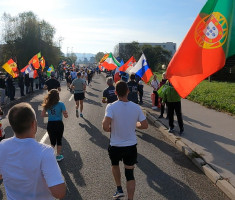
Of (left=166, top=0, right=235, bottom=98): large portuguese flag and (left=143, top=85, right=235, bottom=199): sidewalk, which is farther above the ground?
(left=166, top=0, right=235, bottom=98): large portuguese flag

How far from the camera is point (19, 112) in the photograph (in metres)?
1.96

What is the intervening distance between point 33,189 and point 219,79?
2907 centimetres

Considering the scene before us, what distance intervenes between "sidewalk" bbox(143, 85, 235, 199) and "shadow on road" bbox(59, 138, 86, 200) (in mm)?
2574

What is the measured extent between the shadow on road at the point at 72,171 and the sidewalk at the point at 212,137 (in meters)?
2.57

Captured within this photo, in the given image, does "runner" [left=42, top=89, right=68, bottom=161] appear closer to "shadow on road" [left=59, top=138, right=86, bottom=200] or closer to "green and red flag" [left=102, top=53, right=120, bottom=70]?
"shadow on road" [left=59, top=138, right=86, bottom=200]

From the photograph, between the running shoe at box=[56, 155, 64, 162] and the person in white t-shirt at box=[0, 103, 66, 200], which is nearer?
the person in white t-shirt at box=[0, 103, 66, 200]

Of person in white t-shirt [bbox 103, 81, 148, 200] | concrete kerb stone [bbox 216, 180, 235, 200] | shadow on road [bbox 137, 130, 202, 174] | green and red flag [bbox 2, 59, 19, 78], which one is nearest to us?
person in white t-shirt [bbox 103, 81, 148, 200]

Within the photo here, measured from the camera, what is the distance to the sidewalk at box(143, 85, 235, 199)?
5.29 metres

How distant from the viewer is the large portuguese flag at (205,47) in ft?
11.0

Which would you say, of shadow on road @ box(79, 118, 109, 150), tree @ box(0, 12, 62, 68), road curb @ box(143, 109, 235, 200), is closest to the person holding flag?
road curb @ box(143, 109, 235, 200)

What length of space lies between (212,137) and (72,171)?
440 cm

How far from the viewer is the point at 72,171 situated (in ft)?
17.0

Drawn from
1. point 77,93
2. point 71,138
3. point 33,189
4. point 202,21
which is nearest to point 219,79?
point 77,93

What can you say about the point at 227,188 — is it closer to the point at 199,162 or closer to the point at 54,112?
the point at 199,162
